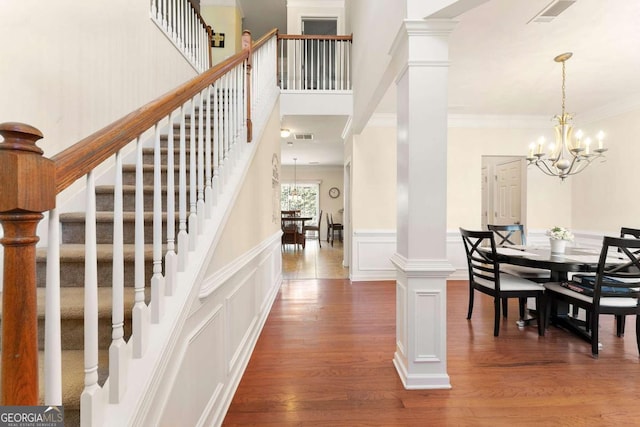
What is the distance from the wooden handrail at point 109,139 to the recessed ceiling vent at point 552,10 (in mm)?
2559

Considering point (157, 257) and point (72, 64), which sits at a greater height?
point (72, 64)

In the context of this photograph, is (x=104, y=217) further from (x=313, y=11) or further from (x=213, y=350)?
(x=313, y=11)

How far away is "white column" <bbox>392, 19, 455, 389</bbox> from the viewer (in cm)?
187

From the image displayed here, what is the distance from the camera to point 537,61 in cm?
294

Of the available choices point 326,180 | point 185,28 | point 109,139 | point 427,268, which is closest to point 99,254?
point 109,139

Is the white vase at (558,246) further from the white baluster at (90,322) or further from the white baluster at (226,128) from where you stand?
the white baluster at (90,322)

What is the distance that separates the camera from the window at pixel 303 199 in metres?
10.8

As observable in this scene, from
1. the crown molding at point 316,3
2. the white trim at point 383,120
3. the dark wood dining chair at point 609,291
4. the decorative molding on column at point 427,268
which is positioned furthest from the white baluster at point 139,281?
the crown molding at point 316,3

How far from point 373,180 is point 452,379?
10.6 feet

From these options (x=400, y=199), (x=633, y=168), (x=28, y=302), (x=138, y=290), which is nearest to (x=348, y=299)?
(x=400, y=199)

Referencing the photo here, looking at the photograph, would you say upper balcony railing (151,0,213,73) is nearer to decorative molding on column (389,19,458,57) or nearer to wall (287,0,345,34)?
wall (287,0,345,34)

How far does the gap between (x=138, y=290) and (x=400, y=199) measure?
1693mm

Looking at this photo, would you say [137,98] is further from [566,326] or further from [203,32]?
[566,326]

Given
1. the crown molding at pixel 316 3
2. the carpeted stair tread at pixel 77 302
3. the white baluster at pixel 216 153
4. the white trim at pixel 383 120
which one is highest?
the crown molding at pixel 316 3
